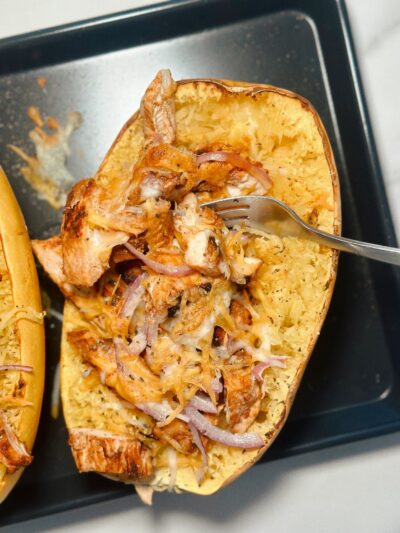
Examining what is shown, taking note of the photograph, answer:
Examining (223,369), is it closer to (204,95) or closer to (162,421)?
(162,421)

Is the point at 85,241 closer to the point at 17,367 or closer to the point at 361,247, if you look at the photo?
the point at 17,367

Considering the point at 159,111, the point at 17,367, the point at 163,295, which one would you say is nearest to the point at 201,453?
A: the point at 163,295

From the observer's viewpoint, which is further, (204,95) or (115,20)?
(115,20)

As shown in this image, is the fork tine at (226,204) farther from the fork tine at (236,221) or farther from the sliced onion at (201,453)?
the sliced onion at (201,453)

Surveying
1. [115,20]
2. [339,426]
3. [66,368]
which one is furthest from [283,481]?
[115,20]

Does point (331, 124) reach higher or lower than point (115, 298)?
higher

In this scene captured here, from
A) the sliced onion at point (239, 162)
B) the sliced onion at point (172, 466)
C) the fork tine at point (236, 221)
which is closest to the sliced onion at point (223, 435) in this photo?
the sliced onion at point (172, 466)
